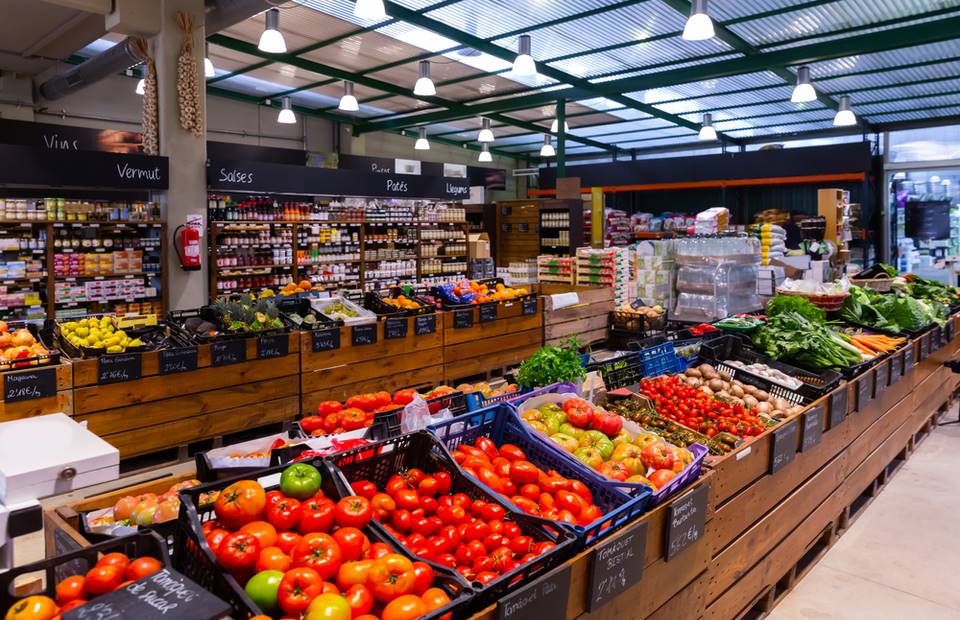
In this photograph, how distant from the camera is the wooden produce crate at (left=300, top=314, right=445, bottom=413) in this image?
573cm

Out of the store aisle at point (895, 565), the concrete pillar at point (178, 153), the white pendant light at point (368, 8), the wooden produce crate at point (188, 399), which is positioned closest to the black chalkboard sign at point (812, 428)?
the store aisle at point (895, 565)

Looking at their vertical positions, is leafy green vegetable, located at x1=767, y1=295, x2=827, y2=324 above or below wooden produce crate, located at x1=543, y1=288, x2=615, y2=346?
above

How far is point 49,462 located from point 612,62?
37.3 ft

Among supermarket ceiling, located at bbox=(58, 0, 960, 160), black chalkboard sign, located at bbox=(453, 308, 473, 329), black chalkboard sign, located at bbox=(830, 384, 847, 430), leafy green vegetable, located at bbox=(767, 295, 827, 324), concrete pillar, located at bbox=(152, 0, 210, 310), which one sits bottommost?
black chalkboard sign, located at bbox=(830, 384, 847, 430)

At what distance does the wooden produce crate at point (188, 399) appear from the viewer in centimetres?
451

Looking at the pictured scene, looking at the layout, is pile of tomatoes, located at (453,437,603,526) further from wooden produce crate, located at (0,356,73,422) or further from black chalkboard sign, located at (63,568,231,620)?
wooden produce crate, located at (0,356,73,422)

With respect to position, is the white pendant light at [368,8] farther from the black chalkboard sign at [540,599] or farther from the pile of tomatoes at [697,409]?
the black chalkboard sign at [540,599]

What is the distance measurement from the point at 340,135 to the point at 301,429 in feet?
48.2

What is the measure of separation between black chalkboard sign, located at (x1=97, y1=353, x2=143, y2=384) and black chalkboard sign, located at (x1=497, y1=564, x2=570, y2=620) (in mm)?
3798

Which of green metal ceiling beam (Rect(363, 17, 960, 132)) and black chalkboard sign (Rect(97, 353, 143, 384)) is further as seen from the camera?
green metal ceiling beam (Rect(363, 17, 960, 132))

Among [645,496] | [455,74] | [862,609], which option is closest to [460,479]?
[645,496]

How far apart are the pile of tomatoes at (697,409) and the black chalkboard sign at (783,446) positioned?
0.09 metres

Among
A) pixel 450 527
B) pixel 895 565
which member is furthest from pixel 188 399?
pixel 895 565

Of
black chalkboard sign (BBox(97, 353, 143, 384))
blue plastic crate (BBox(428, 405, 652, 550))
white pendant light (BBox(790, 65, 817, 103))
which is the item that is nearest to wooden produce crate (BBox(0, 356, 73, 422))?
black chalkboard sign (BBox(97, 353, 143, 384))
